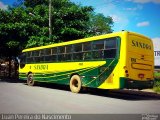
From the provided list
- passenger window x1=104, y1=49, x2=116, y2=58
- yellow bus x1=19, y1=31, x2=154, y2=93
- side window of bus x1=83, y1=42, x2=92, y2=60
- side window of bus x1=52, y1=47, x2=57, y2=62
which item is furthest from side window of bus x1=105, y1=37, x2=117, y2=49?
side window of bus x1=52, y1=47, x2=57, y2=62

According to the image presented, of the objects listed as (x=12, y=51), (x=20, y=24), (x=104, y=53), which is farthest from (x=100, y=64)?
(x=12, y=51)

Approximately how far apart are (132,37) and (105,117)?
229 inches

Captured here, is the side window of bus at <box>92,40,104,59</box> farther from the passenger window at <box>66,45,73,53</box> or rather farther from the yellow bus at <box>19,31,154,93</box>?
the passenger window at <box>66,45,73,53</box>

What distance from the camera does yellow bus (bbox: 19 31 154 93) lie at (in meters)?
12.8

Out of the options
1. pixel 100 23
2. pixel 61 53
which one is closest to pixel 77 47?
pixel 61 53

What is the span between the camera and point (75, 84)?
16.2m

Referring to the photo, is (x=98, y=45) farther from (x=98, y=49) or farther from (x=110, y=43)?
(x=110, y=43)

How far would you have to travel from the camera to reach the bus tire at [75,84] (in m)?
15.5

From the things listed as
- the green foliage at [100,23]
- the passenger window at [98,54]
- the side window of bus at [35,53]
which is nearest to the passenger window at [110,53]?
the passenger window at [98,54]

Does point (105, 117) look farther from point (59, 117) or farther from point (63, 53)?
point (63, 53)

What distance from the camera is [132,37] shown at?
1317cm

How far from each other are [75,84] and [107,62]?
133 inches

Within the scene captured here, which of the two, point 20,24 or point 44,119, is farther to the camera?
point 20,24

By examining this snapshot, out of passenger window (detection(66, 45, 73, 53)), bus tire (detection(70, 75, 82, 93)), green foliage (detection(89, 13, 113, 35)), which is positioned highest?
green foliage (detection(89, 13, 113, 35))
